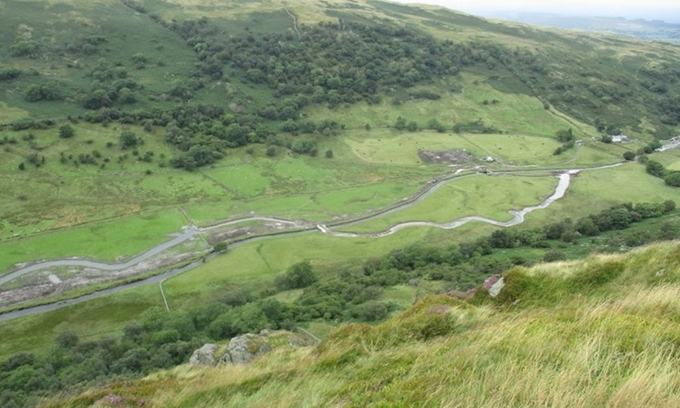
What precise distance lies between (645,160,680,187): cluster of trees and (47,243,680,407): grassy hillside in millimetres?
130156

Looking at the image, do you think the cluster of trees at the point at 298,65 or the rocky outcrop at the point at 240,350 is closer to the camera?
the rocky outcrop at the point at 240,350

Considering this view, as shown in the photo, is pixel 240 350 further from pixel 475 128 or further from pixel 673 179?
pixel 475 128

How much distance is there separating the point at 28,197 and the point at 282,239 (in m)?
56.4

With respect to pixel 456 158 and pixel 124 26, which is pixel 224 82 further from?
pixel 456 158

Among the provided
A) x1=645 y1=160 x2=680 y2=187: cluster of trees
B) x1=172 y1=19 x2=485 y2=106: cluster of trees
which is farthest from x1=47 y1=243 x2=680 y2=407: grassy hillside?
x1=172 y1=19 x2=485 y2=106: cluster of trees

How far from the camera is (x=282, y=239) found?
303 feet

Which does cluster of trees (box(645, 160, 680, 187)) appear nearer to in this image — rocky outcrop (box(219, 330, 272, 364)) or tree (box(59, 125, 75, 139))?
rocky outcrop (box(219, 330, 272, 364))

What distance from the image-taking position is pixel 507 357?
40.0 feet

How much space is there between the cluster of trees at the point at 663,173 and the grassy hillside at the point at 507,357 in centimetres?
13016

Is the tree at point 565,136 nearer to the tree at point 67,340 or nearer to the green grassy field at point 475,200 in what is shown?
the green grassy field at point 475,200

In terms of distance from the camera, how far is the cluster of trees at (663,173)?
128 m

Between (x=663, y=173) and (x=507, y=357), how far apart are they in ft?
504

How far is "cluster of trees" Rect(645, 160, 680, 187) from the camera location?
127938 millimetres

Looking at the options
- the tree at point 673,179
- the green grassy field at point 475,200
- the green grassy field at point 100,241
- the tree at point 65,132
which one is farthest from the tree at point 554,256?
the tree at point 65,132
